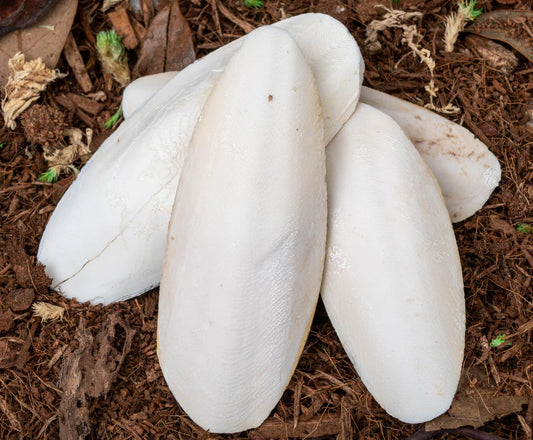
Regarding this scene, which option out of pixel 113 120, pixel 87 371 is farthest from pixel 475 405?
pixel 113 120

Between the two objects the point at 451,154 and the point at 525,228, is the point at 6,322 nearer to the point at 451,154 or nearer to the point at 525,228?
the point at 451,154

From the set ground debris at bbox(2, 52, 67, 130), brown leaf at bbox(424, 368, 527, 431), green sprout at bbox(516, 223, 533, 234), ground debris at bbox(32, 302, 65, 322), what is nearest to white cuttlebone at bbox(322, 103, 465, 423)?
brown leaf at bbox(424, 368, 527, 431)

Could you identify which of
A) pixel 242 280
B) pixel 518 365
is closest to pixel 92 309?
pixel 242 280

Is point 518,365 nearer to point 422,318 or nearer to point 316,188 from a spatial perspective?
point 422,318

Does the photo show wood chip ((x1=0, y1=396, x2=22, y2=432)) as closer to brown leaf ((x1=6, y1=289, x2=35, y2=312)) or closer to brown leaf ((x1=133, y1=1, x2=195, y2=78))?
brown leaf ((x1=6, y1=289, x2=35, y2=312))

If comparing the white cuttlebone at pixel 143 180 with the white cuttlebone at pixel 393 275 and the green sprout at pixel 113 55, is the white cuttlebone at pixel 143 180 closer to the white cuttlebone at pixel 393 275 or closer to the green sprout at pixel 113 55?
the white cuttlebone at pixel 393 275

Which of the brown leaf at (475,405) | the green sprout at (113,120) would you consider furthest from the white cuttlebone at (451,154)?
the green sprout at (113,120)

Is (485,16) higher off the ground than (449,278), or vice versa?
(485,16)
